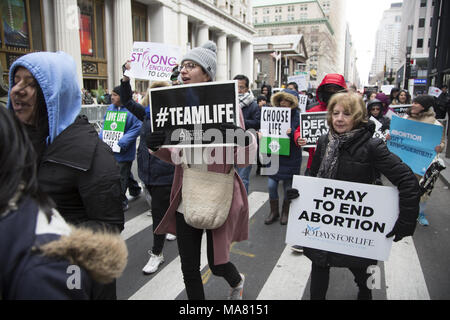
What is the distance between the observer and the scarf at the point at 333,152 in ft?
8.43

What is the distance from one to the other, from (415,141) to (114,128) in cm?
451

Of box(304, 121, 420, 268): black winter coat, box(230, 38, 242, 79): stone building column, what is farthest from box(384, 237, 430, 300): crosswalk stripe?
box(230, 38, 242, 79): stone building column

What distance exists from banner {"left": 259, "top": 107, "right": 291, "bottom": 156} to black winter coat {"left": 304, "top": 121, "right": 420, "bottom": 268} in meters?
2.72

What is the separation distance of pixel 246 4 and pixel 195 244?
52193mm

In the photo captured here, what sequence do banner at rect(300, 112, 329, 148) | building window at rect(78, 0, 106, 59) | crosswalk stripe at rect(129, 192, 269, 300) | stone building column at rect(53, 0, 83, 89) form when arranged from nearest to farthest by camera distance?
crosswalk stripe at rect(129, 192, 269, 300) → banner at rect(300, 112, 329, 148) → stone building column at rect(53, 0, 83, 89) → building window at rect(78, 0, 106, 59)

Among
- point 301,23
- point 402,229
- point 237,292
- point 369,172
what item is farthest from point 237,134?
point 301,23

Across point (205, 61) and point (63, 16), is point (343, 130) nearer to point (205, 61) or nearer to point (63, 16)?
point (205, 61)

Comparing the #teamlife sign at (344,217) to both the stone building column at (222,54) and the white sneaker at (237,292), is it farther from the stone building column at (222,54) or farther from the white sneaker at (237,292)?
the stone building column at (222,54)

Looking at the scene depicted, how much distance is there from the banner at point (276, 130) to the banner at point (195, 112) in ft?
9.83

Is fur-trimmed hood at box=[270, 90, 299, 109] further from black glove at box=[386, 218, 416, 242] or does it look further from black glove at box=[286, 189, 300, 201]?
black glove at box=[386, 218, 416, 242]

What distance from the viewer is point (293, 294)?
3.31 meters

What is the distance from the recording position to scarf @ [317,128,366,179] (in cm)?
257

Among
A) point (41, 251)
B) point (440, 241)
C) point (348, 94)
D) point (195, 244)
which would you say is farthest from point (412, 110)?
point (41, 251)

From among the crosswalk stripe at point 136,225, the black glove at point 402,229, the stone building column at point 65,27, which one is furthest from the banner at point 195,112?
the stone building column at point 65,27
